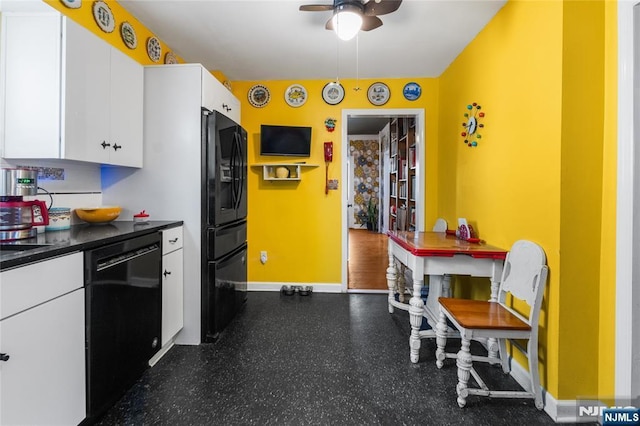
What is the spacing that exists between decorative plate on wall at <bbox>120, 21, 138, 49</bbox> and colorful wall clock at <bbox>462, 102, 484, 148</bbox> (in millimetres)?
2690

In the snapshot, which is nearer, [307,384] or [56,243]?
[56,243]

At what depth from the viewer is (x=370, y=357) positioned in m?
2.21

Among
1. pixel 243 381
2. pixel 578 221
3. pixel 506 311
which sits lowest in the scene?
pixel 243 381

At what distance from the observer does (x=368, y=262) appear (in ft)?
16.7

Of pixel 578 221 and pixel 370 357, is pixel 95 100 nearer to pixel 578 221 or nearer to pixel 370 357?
pixel 370 357

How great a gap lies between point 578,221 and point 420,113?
2313 mm

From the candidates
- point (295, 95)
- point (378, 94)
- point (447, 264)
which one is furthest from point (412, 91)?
point (447, 264)

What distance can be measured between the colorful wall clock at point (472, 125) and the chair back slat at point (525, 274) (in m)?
1.03

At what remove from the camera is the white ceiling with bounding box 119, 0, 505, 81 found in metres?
2.25

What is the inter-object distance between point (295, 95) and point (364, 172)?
5.40 meters

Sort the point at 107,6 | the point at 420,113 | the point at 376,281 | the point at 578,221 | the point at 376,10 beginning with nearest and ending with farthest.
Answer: the point at 578,221 → the point at 376,10 → the point at 107,6 → the point at 420,113 → the point at 376,281

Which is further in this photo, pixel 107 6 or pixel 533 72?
pixel 107 6

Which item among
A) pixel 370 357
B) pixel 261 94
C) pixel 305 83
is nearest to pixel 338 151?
pixel 305 83

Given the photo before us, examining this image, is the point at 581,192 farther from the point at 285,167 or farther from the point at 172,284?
the point at 285,167
